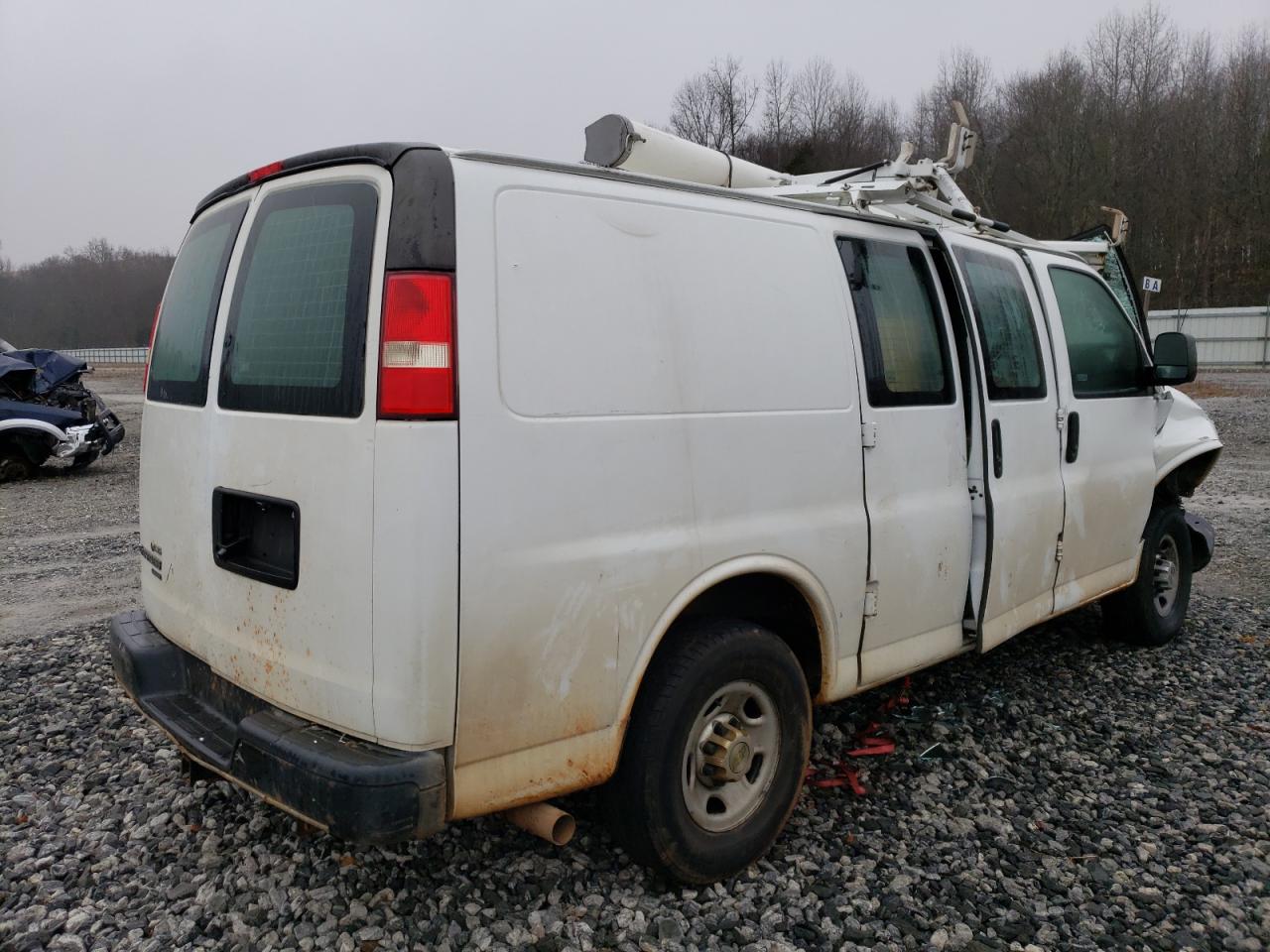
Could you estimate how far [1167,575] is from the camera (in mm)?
5336

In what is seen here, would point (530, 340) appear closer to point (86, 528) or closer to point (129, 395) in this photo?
point (86, 528)

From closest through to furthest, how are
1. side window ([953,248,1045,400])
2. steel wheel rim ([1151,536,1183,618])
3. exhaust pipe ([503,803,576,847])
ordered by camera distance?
exhaust pipe ([503,803,576,847])
side window ([953,248,1045,400])
steel wheel rim ([1151,536,1183,618])

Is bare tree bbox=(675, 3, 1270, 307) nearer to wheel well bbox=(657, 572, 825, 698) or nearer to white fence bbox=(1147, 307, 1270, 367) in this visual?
white fence bbox=(1147, 307, 1270, 367)

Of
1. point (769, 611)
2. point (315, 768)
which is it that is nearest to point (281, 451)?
point (315, 768)

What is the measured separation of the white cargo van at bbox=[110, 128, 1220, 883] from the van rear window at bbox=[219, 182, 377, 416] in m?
0.01

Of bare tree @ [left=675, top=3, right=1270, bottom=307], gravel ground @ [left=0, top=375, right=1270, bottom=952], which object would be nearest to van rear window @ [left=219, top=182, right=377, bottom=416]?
gravel ground @ [left=0, top=375, right=1270, bottom=952]

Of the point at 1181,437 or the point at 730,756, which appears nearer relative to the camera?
the point at 730,756

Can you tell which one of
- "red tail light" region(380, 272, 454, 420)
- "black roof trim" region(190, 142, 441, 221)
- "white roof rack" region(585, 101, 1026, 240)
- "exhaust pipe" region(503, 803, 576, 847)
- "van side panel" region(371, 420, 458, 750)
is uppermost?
"white roof rack" region(585, 101, 1026, 240)

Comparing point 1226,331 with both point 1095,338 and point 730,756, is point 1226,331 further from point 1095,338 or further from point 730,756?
point 730,756

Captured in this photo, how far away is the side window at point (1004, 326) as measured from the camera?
3924 mm

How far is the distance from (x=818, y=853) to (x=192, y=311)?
2.77 meters

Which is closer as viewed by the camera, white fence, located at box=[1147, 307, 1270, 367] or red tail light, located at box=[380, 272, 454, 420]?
red tail light, located at box=[380, 272, 454, 420]

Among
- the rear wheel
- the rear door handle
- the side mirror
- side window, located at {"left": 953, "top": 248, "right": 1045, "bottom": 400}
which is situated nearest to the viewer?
the rear door handle

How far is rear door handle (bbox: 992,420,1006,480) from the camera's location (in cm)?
380
